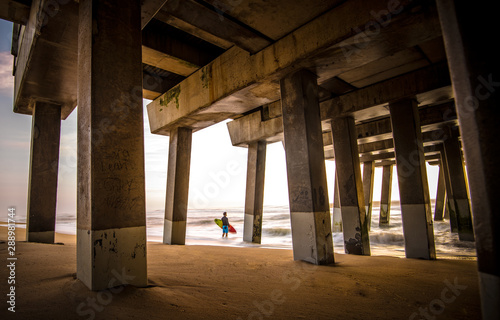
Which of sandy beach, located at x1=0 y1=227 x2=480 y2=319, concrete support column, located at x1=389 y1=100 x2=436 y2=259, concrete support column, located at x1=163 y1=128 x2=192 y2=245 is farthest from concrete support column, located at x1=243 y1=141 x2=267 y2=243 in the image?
sandy beach, located at x1=0 y1=227 x2=480 y2=319

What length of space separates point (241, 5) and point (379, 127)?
348 inches

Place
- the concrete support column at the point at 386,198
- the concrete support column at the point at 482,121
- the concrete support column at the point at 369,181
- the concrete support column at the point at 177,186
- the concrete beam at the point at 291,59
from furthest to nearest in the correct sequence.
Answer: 1. the concrete support column at the point at 386,198
2. the concrete support column at the point at 369,181
3. the concrete support column at the point at 177,186
4. the concrete beam at the point at 291,59
5. the concrete support column at the point at 482,121

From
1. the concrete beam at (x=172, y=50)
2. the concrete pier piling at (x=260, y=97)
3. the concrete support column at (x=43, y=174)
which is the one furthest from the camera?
the concrete support column at (x=43, y=174)

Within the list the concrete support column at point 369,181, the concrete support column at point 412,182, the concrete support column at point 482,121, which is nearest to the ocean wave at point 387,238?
the concrete support column at point 369,181

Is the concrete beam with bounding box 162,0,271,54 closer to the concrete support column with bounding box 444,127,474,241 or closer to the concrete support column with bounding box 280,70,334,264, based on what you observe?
the concrete support column with bounding box 280,70,334,264

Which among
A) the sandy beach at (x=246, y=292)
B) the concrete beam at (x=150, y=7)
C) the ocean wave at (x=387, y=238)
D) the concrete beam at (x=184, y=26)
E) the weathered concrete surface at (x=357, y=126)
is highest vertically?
the concrete beam at (x=184, y=26)

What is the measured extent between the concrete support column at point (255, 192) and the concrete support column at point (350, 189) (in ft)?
12.4

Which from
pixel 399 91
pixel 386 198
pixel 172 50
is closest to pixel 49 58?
pixel 172 50

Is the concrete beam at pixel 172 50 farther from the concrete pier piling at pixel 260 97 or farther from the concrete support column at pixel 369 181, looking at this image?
the concrete support column at pixel 369 181

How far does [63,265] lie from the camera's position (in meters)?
4.18

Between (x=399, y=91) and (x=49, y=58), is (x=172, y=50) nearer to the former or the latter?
(x=49, y=58)

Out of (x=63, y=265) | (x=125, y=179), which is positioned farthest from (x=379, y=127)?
(x=63, y=265)

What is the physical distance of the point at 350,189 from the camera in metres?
8.98

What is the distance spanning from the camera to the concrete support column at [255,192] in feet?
39.6
